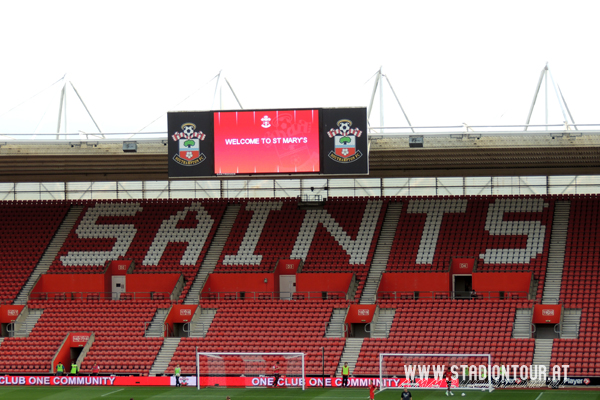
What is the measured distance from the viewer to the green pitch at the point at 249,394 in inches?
1270

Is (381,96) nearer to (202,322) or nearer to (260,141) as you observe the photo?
(260,141)

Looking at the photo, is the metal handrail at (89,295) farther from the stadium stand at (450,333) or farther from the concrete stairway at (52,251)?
the stadium stand at (450,333)

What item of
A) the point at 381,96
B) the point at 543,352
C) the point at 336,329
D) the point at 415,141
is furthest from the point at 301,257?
the point at 543,352

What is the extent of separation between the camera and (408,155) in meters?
39.5

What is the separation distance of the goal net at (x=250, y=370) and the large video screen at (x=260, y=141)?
8241 millimetres

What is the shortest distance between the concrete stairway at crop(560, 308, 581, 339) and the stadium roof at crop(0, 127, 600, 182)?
24.6 feet

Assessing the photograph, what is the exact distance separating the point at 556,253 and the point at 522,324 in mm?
5811

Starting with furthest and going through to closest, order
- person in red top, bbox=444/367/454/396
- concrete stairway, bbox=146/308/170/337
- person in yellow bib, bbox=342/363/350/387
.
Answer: concrete stairway, bbox=146/308/170/337, person in yellow bib, bbox=342/363/350/387, person in red top, bbox=444/367/454/396

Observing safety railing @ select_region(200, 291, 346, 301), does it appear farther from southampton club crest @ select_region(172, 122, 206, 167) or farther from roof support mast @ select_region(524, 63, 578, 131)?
roof support mast @ select_region(524, 63, 578, 131)

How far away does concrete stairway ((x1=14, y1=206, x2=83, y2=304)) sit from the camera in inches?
1699

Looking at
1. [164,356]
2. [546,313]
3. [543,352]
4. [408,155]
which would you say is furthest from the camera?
[408,155]

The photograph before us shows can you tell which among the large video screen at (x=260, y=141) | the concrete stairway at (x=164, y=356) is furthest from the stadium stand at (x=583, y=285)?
the concrete stairway at (x=164, y=356)

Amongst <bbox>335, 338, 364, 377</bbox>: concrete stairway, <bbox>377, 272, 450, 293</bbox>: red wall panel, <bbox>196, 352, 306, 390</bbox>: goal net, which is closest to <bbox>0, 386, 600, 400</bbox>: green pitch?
<bbox>196, 352, 306, 390</bbox>: goal net

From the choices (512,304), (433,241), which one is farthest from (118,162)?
(512,304)
